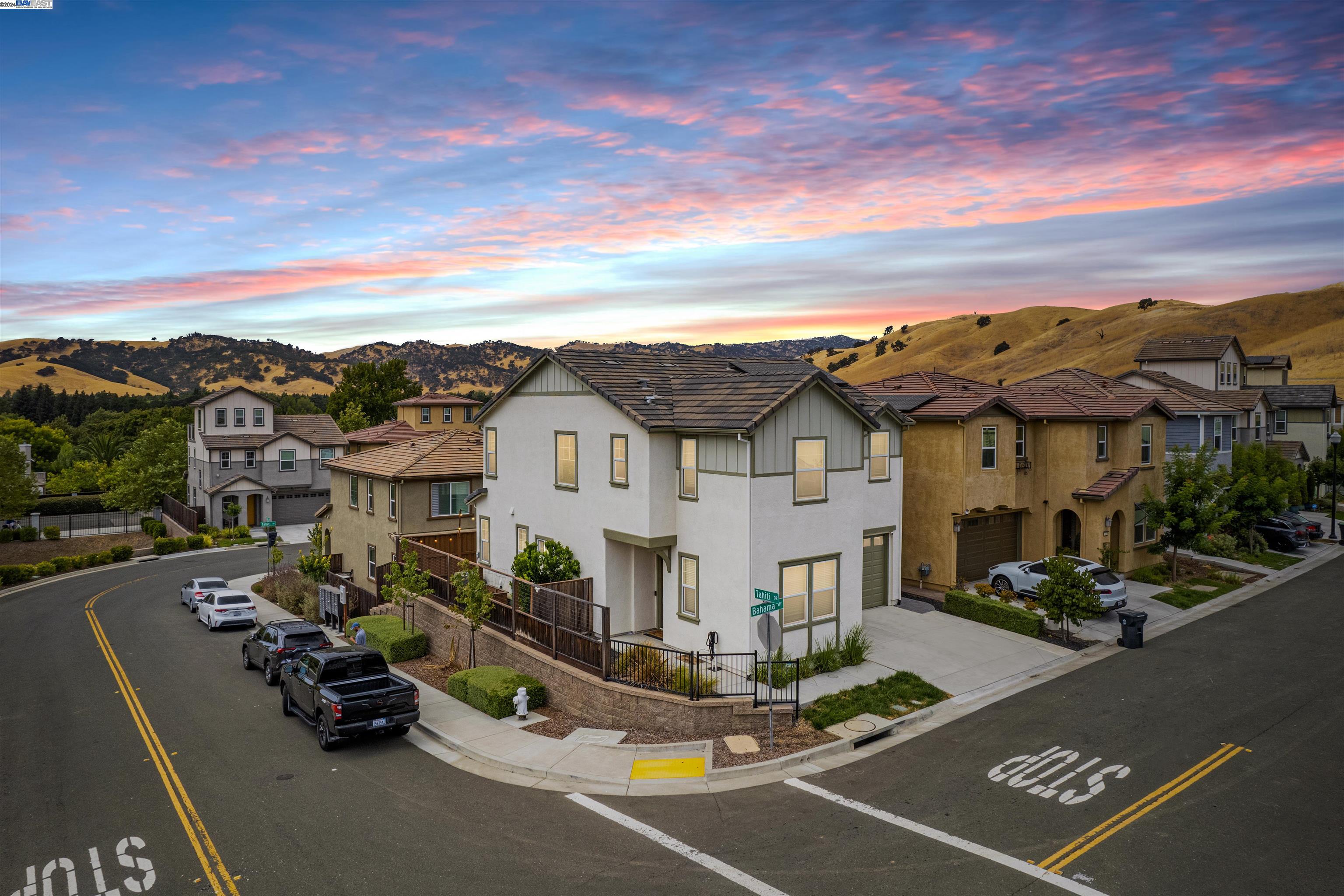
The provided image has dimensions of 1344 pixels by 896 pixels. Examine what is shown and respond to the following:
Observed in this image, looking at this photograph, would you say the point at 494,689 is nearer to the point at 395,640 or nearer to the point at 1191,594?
the point at 395,640

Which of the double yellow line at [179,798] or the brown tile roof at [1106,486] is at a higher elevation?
the brown tile roof at [1106,486]

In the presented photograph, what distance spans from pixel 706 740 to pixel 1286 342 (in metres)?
146

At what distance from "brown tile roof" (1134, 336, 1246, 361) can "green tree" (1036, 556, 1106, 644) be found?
41527 millimetres

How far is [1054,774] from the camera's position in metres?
13.5

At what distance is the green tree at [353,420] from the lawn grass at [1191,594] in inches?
2915

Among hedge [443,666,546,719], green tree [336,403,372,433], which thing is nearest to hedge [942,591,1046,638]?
hedge [443,666,546,719]

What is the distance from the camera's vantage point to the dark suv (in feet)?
69.5

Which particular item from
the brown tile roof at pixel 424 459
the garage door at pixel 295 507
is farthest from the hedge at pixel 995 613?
the garage door at pixel 295 507

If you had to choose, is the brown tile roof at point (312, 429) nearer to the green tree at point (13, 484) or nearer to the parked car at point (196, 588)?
the green tree at point (13, 484)

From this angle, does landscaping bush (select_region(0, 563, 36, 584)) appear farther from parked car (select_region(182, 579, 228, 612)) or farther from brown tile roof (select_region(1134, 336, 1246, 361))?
brown tile roof (select_region(1134, 336, 1246, 361))

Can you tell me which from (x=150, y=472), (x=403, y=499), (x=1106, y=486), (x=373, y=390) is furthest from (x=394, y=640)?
(x=373, y=390)

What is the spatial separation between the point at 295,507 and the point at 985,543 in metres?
49.7

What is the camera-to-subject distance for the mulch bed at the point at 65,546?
45531mm

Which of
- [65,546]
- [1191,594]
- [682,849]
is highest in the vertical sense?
[682,849]
